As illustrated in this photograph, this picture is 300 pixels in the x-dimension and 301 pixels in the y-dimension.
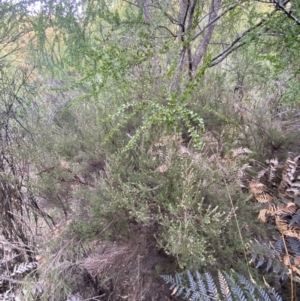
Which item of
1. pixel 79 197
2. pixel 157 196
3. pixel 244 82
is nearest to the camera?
pixel 157 196

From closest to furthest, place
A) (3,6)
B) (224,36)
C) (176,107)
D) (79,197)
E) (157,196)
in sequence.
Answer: (176,107) → (157,196) → (79,197) → (3,6) → (224,36)

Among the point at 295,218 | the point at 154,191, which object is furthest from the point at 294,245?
the point at 154,191

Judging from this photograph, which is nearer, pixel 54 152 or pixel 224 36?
pixel 54 152

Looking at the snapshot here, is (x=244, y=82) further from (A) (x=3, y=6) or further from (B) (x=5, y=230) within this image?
(B) (x=5, y=230)

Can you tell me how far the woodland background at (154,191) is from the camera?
1359 mm

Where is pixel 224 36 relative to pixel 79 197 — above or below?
above

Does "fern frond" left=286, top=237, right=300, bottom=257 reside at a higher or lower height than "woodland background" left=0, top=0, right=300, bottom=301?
lower

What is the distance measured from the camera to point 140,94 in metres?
1.92

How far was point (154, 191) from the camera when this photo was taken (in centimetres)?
159

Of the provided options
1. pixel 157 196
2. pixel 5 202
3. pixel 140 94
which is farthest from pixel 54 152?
pixel 157 196

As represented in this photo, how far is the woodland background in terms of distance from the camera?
4.46 ft

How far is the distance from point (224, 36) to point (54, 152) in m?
2.53

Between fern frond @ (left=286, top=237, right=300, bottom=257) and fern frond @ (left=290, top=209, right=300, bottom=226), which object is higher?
fern frond @ (left=290, top=209, right=300, bottom=226)

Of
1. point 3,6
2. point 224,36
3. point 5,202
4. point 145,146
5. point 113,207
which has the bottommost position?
point 113,207
